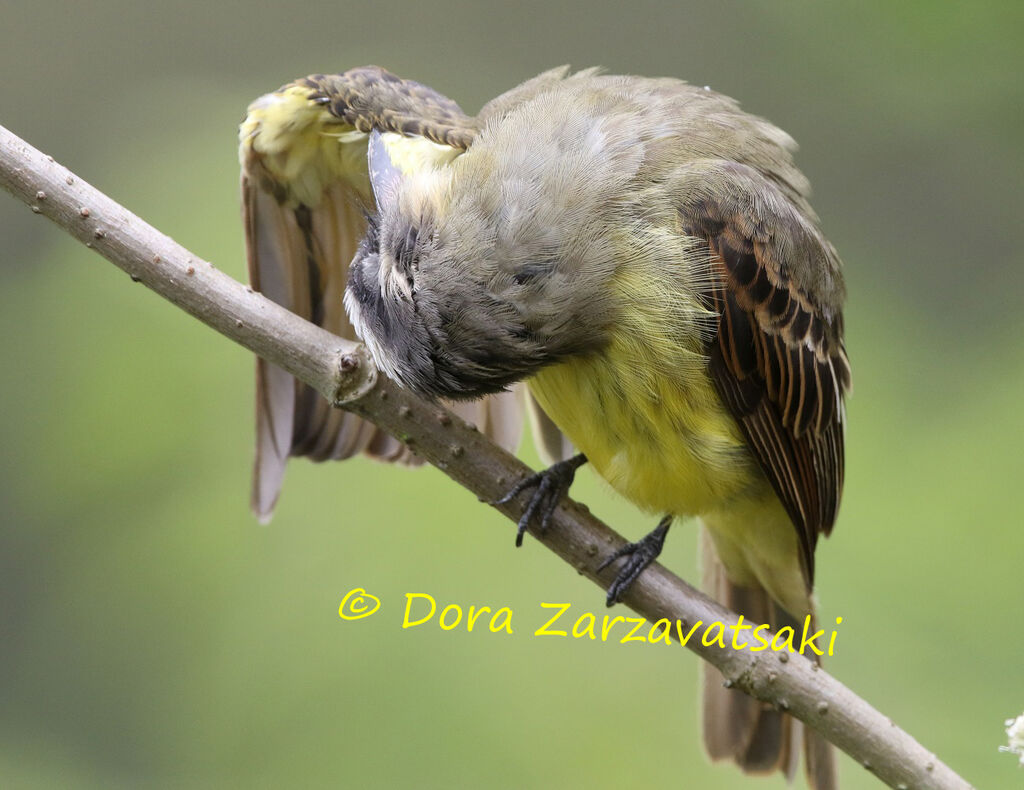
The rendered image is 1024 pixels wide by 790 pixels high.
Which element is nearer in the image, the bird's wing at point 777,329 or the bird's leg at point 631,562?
the bird's wing at point 777,329

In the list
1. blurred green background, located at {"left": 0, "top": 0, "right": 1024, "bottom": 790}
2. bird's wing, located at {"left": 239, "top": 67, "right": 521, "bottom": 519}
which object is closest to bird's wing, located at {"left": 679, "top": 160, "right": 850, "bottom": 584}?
bird's wing, located at {"left": 239, "top": 67, "right": 521, "bottom": 519}

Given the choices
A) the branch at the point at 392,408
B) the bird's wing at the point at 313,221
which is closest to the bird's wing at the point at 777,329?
the branch at the point at 392,408

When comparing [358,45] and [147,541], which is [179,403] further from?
[358,45]

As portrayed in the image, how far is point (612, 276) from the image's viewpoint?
2.16 metres

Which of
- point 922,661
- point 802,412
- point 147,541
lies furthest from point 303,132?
point 922,661

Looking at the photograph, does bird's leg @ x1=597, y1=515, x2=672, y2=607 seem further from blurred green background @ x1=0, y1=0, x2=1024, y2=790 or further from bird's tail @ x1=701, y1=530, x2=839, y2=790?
blurred green background @ x1=0, y1=0, x2=1024, y2=790

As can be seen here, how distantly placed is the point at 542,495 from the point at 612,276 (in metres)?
0.50

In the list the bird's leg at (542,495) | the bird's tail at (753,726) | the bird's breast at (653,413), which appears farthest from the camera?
the bird's tail at (753,726)

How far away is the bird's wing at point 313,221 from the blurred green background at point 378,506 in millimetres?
786

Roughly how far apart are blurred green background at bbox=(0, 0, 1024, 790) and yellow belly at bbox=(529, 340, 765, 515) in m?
1.19

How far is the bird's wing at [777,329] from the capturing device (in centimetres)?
225

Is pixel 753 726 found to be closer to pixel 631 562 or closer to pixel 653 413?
pixel 631 562

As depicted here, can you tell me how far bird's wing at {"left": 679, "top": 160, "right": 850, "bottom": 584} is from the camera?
225 centimetres

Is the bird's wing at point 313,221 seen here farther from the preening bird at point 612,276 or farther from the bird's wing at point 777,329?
the bird's wing at point 777,329
